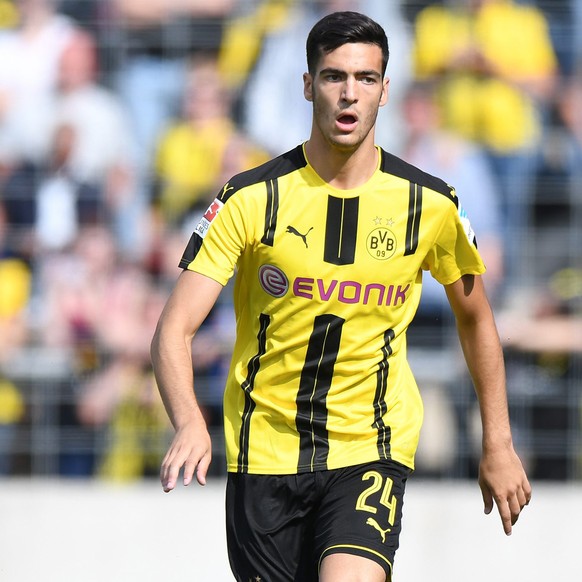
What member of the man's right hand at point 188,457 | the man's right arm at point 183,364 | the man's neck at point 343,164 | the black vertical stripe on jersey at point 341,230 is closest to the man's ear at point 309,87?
the man's neck at point 343,164

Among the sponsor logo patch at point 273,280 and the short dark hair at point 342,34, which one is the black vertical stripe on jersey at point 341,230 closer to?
the sponsor logo patch at point 273,280

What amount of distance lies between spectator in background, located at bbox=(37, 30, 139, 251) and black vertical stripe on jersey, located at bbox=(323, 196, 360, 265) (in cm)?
313

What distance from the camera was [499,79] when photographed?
6945mm

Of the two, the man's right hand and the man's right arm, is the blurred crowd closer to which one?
the man's right arm

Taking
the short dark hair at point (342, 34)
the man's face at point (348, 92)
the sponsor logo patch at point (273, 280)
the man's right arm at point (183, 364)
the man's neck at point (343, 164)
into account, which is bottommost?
the man's right arm at point (183, 364)

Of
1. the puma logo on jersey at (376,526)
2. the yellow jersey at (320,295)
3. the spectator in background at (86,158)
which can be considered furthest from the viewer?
the spectator in background at (86,158)

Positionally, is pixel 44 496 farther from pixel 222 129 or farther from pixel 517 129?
pixel 517 129

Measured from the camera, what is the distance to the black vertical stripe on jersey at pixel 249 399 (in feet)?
13.1

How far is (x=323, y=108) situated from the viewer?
387cm

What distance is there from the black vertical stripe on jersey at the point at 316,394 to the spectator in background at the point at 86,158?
316 centimetres

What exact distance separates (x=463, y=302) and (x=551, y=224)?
3029 mm

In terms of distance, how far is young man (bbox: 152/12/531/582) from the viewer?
386 centimetres

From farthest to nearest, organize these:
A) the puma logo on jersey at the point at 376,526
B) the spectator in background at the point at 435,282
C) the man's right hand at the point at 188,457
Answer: the spectator in background at the point at 435,282 → the puma logo on jersey at the point at 376,526 → the man's right hand at the point at 188,457

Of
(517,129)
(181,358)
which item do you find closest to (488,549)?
(517,129)
